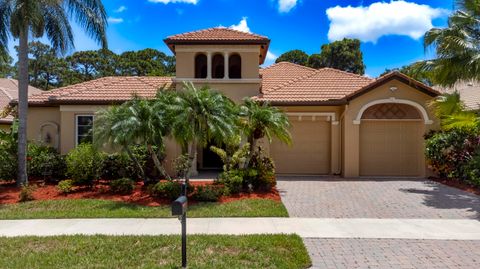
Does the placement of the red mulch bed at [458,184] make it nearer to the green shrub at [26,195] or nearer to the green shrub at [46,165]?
the green shrub at [26,195]

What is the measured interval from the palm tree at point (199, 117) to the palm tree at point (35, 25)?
4.91 metres

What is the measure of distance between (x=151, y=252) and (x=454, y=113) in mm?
11238

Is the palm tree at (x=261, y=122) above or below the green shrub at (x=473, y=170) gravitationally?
above

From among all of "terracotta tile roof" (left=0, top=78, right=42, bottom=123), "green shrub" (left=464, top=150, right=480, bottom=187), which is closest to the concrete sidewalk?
"green shrub" (left=464, top=150, right=480, bottom=187)

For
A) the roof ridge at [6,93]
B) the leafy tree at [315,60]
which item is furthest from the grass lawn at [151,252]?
the leafy tree at [315,60]

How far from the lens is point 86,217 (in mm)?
8953

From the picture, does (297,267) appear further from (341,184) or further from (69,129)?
(69,129)

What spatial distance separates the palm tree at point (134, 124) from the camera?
10.6m

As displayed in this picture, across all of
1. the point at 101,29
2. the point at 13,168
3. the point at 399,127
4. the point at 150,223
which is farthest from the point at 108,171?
the point at 399,127

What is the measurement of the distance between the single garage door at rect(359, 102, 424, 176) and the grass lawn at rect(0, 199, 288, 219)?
704 centimetres

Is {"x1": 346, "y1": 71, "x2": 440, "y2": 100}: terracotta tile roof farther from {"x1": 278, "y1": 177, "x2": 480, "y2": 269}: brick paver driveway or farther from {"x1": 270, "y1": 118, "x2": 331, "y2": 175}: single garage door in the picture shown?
{"x1": 278, "y1": 177, "x2": 480, "y2": 269}: brick paver driveway

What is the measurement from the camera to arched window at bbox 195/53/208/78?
17375 millimetres

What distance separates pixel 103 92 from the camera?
53.8ft

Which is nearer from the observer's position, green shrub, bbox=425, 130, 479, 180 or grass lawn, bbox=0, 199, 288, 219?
grass lawn, bbox=0, 199, 288, 219
